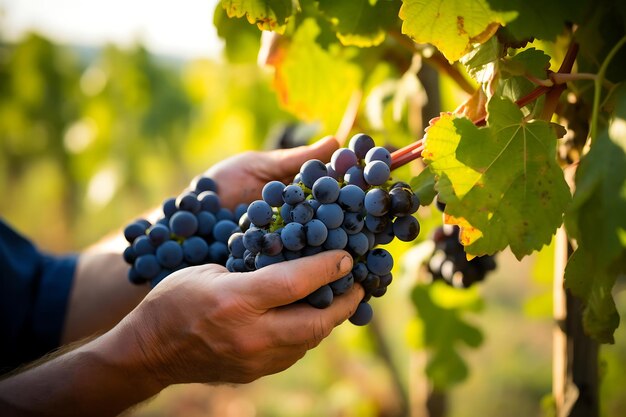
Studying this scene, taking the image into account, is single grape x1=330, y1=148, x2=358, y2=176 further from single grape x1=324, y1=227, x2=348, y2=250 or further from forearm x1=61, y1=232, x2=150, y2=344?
forearm x1=61, y1=232, x2=150, y2=344

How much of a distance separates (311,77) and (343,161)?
688mm

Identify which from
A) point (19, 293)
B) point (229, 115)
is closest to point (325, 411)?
point (229, 115)

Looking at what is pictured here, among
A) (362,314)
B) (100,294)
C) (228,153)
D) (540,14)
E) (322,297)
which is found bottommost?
(228,153)

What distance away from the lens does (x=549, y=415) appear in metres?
1.33

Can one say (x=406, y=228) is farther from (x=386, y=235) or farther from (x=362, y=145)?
Result: (x=362, y=145)

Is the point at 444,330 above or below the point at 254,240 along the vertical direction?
below

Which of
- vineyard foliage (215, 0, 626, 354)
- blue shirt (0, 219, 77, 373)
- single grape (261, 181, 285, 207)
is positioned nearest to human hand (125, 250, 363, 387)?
single grape (261, 181, 285, 207)

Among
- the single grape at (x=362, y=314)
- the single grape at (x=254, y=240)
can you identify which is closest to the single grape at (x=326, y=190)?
the single grape at (x=254, y=240)

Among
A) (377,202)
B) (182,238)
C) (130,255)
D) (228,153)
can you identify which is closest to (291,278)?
(377,202)

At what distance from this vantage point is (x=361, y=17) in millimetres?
1092

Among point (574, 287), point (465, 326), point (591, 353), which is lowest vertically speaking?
point (465, 326)

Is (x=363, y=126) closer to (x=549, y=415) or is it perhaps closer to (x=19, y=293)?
(x=549, y=415)

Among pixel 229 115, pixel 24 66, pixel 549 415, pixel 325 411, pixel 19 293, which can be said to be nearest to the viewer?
pixel 549 415

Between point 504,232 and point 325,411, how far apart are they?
4346 millimetres
